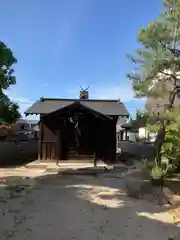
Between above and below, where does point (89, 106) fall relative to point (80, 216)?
above

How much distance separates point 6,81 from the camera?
13383 mm

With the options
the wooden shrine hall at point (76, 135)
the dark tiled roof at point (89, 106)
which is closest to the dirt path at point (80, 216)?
the wooden shrine hall at point (76, 135)

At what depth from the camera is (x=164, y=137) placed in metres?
12.7

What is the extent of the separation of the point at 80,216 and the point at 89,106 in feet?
52.3

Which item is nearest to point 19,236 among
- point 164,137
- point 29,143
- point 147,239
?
point 147,239

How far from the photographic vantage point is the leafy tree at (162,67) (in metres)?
11.6

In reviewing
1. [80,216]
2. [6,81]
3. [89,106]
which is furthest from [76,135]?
[80,216]

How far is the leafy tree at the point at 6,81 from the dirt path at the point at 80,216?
414cm

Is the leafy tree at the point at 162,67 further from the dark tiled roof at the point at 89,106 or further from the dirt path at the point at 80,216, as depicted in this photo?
the dark tiled roof at the point at 89,106

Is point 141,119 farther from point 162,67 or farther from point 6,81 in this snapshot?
point 6,81

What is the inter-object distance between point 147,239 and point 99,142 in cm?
1466

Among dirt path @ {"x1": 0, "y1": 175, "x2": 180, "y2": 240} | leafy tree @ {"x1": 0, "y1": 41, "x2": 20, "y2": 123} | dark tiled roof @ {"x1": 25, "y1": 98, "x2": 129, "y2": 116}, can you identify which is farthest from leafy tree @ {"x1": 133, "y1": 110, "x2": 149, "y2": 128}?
dark tiled roof @ {"x1": 25, "y1": 98, "x2": 129, "y2": 116}

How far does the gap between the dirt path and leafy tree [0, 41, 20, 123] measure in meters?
4.14

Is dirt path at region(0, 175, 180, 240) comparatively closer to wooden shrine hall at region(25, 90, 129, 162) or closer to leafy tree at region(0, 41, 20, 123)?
leafy tree at region(0, 41, 20, 123)
